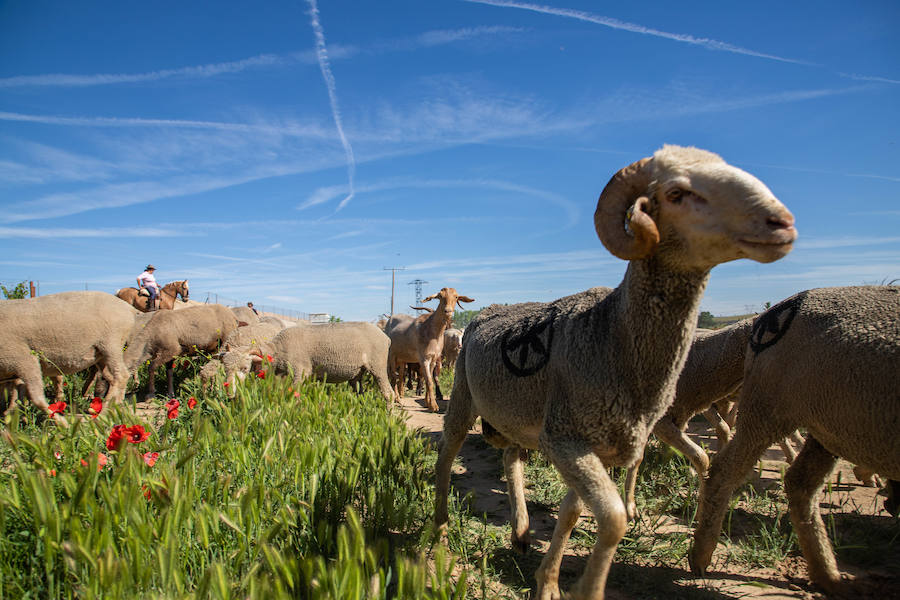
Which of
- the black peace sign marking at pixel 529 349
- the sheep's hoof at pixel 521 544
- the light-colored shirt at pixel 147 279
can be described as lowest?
the sheep's hoof at pixel 521 544

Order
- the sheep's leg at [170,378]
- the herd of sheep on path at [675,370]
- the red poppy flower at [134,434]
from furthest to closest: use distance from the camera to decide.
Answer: the sheep's leg at [170,378] → the red poppy flower at [134,434] → the herd of sheep on path at [675,370]

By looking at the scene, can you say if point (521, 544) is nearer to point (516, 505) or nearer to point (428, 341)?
point (516, 505)

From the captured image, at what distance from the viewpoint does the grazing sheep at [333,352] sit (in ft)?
27.6

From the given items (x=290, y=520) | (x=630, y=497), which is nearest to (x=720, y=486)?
(x=630, y=497)

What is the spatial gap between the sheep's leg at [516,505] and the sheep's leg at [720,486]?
117 centimetres

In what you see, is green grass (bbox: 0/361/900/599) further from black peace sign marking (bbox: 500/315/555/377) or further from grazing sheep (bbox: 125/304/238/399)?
grazing sheep (bbox: 125/304/238/399)

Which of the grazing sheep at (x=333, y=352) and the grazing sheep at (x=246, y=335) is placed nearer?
the grazing sheep at (x=333, y=352)

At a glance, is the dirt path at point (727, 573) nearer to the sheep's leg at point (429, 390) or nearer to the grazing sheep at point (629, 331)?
the grazing sheep at point (629, 331)

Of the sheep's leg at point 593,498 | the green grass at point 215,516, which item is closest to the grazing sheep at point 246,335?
the green grass at point 215,516

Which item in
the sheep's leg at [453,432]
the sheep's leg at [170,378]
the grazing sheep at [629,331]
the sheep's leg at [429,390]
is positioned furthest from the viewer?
the sheep's leg at [429,390]

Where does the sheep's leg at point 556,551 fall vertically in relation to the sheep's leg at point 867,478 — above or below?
above

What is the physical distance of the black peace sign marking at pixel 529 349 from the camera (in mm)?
3002

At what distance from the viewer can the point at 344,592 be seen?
5.58 ft

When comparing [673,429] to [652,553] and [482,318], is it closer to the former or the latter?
[652,553]
